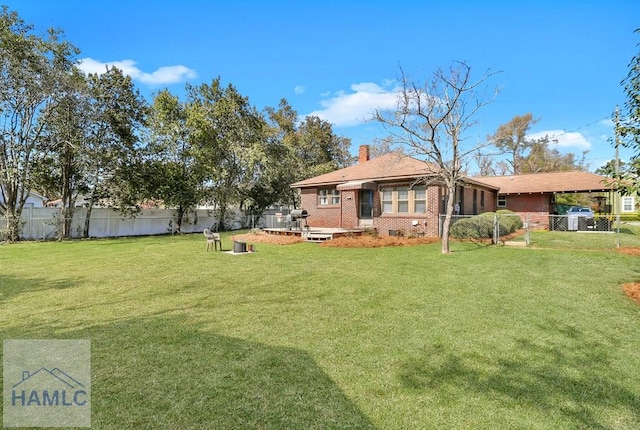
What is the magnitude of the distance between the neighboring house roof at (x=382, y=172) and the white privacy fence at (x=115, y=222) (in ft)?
31.2

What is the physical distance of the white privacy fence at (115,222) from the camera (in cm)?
1781

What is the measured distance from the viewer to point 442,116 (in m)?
11.2

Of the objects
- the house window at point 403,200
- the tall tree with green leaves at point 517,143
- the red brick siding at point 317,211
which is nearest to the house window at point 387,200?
the house window at point 403,200

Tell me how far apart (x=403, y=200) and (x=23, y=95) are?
1857 centimetres

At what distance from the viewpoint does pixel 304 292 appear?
644cm

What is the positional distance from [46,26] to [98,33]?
12.7 feet

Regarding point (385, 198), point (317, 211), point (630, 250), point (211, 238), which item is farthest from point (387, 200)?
point (630, 250)

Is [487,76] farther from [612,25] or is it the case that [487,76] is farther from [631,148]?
[631,148]

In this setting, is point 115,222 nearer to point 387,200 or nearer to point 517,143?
point 387,200

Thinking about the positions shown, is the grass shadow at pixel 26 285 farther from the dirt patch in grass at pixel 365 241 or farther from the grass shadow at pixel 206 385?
the dirt patch in grass at pixel 365 241

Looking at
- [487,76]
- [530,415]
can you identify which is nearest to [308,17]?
[487,76]

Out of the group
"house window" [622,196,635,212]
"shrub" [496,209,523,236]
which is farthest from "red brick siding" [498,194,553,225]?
"house window" [622,196,635,212]

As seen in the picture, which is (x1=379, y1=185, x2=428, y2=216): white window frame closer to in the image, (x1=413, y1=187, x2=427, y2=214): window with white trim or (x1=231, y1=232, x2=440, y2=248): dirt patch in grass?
(x1=413, y1=187, x2=427, y2=214): window with white trim

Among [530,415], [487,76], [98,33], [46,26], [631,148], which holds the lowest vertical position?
[530,415]
